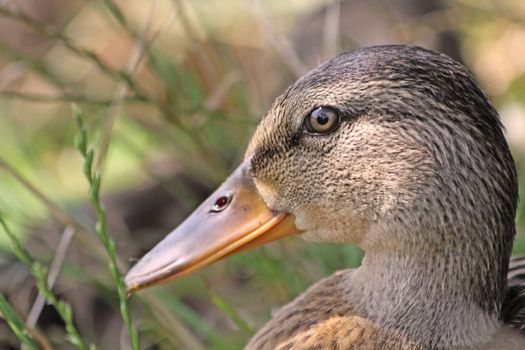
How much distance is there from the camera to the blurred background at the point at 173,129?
244 centimetres

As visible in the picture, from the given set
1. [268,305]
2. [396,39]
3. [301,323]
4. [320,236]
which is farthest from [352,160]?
[396,39]

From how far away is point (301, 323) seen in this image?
6.17 feet

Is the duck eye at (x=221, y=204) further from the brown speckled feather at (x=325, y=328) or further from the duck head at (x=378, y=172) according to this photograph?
the brown speckled feather at (x=325, y=328)

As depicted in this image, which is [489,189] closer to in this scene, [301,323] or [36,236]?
[301,323]

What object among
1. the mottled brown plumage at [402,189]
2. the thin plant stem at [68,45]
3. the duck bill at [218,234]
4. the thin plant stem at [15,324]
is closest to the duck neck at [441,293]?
the mottled brown plumage at [402,189]

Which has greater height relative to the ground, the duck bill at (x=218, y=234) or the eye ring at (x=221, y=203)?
the eye ring at (x=221, y=203)

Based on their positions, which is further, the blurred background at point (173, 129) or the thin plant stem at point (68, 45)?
the blurred background at point (173, 129)

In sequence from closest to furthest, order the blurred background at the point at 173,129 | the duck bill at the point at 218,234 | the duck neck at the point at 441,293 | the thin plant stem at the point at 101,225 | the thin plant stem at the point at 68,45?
the thin plant stem at the point at 101,225, the duck neck at the point at 441,293, the duck bill at the point at 218,234, the thin plant stem at the point at 68,45, the blurred background at the point at 173,129

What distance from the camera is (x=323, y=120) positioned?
1.75 m

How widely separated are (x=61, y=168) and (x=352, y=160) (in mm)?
2163

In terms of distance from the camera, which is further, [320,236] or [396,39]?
[396,39]

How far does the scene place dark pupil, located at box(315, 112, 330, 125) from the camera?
1743mm

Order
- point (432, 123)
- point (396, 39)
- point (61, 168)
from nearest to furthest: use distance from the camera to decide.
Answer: point (432, 123) → point (396, 39) → point (61, 168)

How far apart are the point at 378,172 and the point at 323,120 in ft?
0.44
